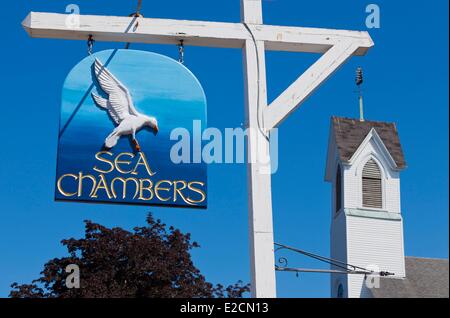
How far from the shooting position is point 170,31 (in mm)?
6469

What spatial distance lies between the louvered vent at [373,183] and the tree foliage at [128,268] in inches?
389

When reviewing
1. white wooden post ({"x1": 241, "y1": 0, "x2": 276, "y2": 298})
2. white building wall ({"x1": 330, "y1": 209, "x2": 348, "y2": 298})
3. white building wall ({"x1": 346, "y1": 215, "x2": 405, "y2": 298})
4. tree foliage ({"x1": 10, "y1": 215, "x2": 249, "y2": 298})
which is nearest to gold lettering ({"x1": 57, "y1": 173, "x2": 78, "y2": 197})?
white wooden post ({"x1": 241, "y1": 0, "x2": 276, "y2": 298})

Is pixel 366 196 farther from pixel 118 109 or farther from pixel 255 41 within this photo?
pixel 118 109

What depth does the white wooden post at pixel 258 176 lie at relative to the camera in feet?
19.5

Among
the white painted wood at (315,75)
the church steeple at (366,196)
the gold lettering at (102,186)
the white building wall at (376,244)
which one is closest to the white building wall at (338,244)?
the church steeple at (366,196)

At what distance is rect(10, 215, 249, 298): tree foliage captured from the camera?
79.6 feet

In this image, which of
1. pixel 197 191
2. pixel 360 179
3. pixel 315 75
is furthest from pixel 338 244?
pixel 197 191

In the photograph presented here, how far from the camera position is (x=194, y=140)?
6.27 metres

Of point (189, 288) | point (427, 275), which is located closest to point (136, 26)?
point (189, 288)

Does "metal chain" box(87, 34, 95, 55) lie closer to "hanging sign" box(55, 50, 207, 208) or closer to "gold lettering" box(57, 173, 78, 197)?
"hanging sign" box(55, 50, 207, 208)

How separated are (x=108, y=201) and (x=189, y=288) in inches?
734

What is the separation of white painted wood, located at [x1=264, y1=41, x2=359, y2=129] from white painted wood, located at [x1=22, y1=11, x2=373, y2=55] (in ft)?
0.37

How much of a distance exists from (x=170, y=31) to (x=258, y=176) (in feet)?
3.64
